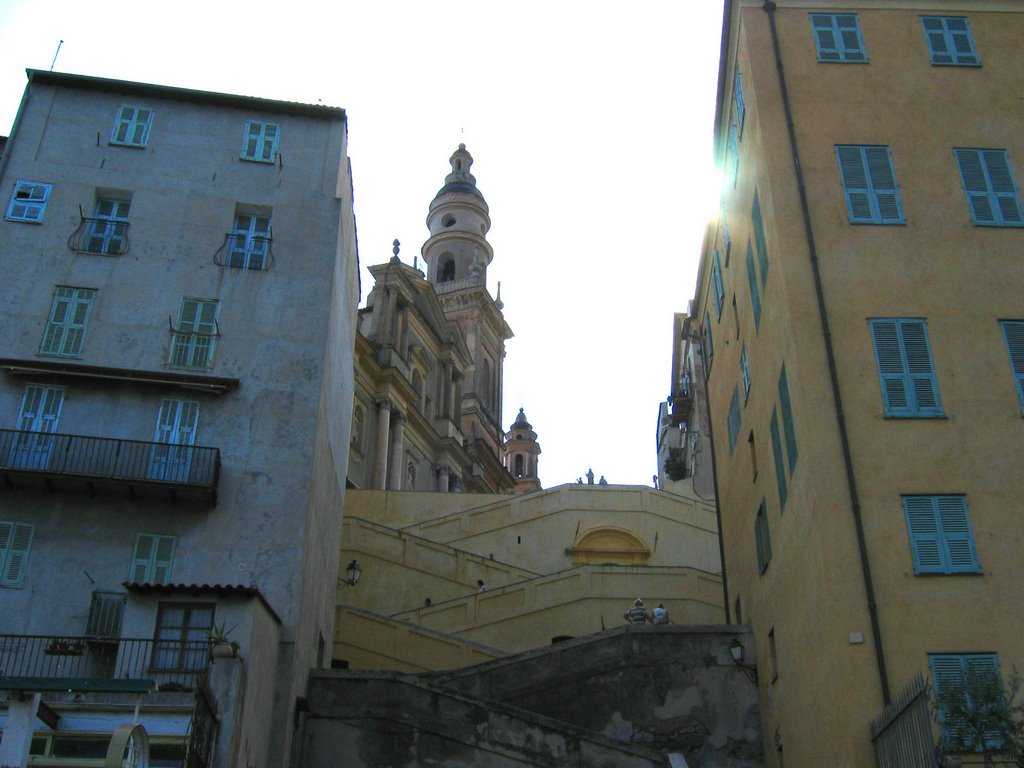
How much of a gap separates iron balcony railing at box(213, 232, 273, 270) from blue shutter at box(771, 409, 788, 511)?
11.1 meters

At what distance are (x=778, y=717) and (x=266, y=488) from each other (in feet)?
33.8

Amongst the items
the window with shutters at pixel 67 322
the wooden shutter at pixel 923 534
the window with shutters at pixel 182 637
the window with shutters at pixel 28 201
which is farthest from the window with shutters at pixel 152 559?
the wooden shutter at pixel 923 534

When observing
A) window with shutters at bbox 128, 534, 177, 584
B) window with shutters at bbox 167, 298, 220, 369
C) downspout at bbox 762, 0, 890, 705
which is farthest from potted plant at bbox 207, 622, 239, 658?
downspout at bbox 762, 0, 890, 705

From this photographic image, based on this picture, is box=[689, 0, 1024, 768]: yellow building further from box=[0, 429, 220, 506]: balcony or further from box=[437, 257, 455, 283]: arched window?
box=[437, 257, 455, 283]: arched window

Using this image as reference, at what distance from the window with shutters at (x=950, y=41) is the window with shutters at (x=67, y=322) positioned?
17771 millimetres

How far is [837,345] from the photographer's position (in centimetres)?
1919

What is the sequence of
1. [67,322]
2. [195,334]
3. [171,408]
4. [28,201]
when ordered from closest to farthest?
[171,408] < [67,322] < [195,334] < [28,201]

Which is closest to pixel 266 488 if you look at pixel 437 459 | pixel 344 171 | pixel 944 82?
pixel 344 171

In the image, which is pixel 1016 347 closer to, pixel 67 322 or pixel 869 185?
pixel 869 185

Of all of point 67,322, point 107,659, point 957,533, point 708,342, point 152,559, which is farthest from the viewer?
point 708,342

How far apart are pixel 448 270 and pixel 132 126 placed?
174 feet

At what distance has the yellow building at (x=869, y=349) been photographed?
17.0 m

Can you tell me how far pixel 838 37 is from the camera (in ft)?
76.0

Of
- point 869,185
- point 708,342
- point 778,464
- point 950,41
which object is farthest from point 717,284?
point 778,464
